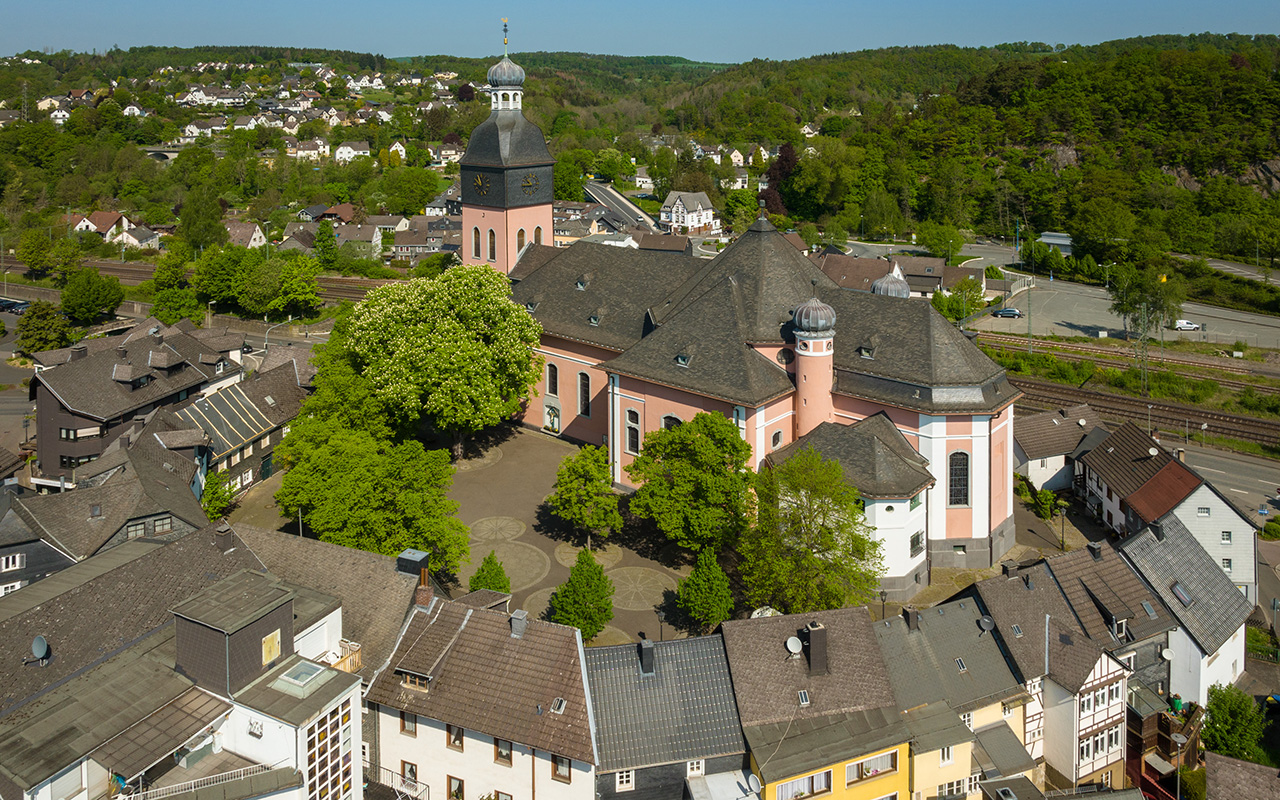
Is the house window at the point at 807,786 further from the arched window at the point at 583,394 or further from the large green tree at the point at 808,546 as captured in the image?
the arched window at the point at 583,394

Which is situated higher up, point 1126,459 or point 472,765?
point 1126,459

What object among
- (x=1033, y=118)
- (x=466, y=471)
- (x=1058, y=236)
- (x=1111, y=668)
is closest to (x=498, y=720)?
(x=1111, y=668)

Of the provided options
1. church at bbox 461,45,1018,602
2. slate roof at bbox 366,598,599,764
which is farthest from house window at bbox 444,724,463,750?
church at bbox 461,45,1018,602

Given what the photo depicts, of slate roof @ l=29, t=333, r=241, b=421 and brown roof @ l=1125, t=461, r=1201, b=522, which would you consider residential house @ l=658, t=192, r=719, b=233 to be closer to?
slate roof @ l=29, t=333, r=241, b=421

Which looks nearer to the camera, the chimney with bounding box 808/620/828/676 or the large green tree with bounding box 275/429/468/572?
the chimney with bounding box 808/620/828/676

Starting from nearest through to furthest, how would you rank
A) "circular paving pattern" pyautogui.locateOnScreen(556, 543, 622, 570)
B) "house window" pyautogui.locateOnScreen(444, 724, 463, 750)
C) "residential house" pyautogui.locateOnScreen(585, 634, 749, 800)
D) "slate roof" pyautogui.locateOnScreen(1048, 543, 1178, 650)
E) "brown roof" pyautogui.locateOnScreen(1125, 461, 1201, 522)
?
1. "residential house" pyautogui.locateOnScreen(585, 634, 749, 800)
2. "house window" pyautogui.locateOnScreen(444, 724, 463, 750)
3. "slate roof" pyautogui.locateOnScreen(1048, 543, 1178, 650)
4. "circular paving pattern" pyautogui.locateOnScreen(556, 543, 622, 570)
5. "brown roof" pyautogui.locateOnScreen(1125, 461, 1201, 522)

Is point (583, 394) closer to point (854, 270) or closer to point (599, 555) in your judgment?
point (599, 555)

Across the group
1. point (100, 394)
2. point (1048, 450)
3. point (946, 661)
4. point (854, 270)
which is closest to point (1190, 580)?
point (946, 661)
